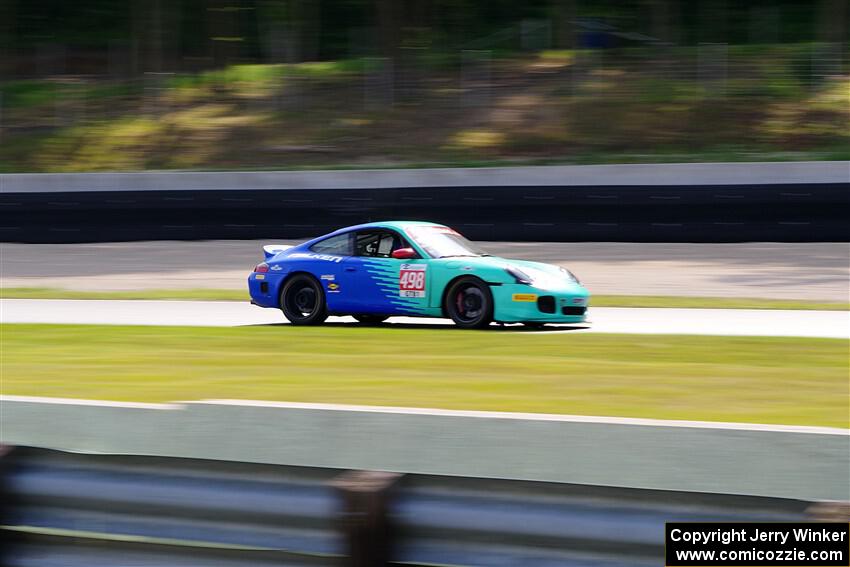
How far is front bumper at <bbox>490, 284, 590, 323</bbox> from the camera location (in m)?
10.4

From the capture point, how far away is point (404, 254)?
11.0 metres

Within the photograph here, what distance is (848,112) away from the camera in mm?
23531

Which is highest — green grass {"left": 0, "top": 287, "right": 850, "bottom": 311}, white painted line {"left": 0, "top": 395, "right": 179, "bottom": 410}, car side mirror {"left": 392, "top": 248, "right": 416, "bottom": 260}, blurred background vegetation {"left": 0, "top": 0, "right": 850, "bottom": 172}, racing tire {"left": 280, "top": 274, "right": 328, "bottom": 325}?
blurred background vegetation {"left": 0, "top": 0, "right": 850, "bottom": 172}

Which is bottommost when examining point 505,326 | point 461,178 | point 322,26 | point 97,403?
point 505,326

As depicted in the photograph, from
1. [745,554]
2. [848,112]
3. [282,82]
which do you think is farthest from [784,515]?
[282,82]

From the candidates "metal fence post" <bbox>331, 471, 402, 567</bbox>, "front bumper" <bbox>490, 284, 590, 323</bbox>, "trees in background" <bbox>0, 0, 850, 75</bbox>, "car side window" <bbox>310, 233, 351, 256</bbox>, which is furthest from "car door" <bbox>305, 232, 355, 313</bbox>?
"trees in background" <bbox>0, 0, 850, 75</bbox>

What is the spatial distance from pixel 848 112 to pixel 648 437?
72.3ft

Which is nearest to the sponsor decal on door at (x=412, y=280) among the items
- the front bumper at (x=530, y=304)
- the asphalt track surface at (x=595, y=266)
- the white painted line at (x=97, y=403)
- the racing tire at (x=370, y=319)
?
the front bumper at (x=530, y=304)

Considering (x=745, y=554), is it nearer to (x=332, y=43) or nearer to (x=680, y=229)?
(x=680, y=229)

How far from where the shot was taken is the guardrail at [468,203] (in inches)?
685

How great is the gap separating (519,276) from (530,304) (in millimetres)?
276

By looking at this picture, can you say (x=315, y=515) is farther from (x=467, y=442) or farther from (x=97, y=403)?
(x=97, y=403)

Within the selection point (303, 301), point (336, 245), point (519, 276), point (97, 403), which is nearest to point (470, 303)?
point (519, 276)

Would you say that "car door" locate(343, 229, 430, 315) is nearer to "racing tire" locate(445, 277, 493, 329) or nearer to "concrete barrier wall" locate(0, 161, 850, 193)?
"racing tire" locate(445, 277, 493, 329)
